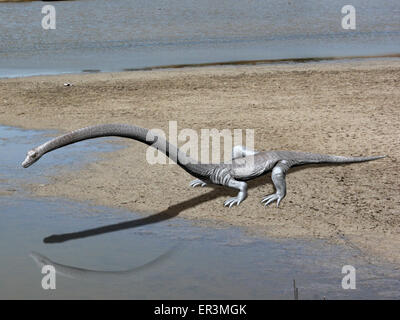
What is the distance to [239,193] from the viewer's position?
730 centimetres

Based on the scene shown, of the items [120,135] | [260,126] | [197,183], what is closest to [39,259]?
[120,135]

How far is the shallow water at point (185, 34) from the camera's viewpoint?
19578 millimetres

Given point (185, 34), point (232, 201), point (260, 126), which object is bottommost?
point (232, 201)

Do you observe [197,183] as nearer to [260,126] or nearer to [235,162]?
[235,162]

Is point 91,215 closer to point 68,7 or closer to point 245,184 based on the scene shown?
point 245,184

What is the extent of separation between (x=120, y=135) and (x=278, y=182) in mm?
1887

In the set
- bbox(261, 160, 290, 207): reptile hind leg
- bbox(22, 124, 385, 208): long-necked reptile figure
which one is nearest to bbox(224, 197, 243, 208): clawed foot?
bbox(22, 124, 385, 208): long-necked reptile figure

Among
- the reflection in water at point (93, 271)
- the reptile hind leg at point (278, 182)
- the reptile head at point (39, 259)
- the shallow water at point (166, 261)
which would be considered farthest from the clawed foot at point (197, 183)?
the reptile head at point (39, 259)

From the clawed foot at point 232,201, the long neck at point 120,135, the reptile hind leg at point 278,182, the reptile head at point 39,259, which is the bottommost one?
the reptile head at point 39,259

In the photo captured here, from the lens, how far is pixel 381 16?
27.8 meters

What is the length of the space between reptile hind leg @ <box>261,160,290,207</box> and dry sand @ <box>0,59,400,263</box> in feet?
0.37

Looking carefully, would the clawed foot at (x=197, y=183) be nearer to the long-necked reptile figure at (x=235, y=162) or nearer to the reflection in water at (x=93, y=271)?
the long-necked reptile figure at (x=235, y=162)

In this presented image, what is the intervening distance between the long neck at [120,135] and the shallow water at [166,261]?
735 mm

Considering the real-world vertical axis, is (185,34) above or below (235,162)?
above
